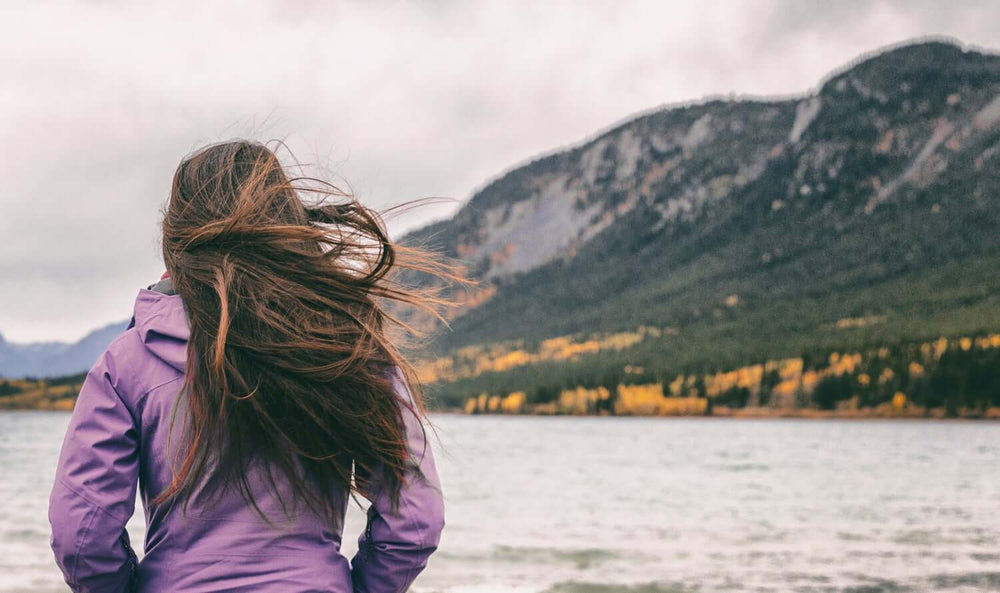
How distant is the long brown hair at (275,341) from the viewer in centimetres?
225

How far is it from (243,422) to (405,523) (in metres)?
0.45

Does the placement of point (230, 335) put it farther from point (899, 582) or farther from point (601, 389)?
point (601, 389)

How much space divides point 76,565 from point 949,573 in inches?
581

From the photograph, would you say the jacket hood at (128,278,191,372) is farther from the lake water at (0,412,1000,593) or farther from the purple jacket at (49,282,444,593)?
the lake water at (0,412,1000,593)

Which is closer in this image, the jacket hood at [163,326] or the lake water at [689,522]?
the jacket hood at [163,326]

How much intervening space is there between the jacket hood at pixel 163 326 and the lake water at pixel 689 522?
87 cm

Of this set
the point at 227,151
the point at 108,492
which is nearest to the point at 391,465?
the point at 108,492

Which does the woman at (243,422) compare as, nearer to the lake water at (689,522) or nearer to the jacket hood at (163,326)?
the jacket hood at (163,326)

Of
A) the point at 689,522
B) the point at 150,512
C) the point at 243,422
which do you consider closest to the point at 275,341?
the point at 243,422

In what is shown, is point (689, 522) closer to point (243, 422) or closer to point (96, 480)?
point (243, 422)

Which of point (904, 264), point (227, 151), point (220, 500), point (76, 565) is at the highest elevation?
point (904, 264)

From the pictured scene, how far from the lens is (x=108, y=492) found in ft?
7.31

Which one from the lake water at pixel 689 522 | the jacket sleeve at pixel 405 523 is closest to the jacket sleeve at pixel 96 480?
the jacket sleeve at pixel 405 523

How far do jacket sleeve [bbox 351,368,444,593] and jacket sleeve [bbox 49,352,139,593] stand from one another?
0.53m
